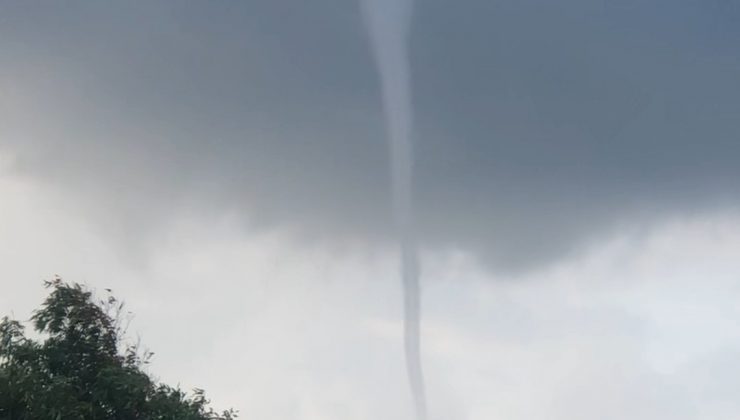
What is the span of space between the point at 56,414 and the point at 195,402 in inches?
172

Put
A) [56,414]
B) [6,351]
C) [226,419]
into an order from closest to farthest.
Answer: [56,414] < [6,351] < [226,419]

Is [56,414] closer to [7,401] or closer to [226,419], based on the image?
[7,401]

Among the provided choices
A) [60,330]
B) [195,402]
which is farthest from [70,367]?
[195,402]

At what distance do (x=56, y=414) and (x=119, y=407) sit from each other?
2.25 m

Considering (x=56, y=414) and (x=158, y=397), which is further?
(x=158, y=397)

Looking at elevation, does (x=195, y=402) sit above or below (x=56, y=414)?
above

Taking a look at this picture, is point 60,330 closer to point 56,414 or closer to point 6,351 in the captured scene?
point 6,351

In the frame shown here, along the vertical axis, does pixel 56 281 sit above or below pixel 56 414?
above

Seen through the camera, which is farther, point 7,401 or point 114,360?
point 114,360

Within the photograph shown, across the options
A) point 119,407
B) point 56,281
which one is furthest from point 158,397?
point 56,281

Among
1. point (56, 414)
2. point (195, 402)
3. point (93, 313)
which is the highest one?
point (93, 313)

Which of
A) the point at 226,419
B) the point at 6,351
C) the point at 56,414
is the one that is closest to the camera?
the point at 56,414

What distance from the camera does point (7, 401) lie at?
2538 centimetres

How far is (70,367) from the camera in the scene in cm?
2773
